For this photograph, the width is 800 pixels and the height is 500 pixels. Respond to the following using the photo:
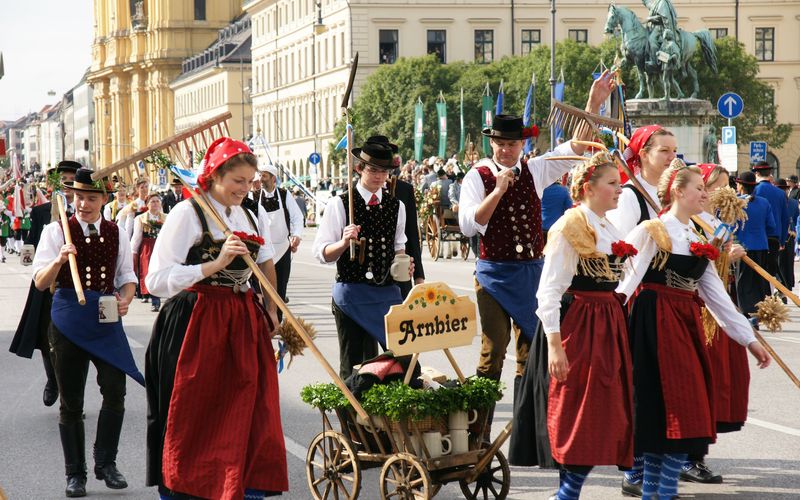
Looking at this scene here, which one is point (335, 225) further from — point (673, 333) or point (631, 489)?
point (673, 333)

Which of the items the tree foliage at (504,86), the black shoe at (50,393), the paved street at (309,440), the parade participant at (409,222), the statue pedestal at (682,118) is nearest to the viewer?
the paved street at (309,440)

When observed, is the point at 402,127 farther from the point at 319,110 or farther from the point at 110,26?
the point at 110,26

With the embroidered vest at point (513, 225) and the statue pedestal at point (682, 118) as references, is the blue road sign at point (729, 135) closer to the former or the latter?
the statue pedestal at point (682, 118)

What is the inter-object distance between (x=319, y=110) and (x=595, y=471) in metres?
Answer: 86.0

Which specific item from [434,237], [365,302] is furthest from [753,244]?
[434,237]

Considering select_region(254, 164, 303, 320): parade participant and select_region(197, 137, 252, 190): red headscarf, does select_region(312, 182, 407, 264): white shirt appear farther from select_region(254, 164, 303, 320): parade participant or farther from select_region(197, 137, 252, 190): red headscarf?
select_region(254, 164, 303, 320): parade participant

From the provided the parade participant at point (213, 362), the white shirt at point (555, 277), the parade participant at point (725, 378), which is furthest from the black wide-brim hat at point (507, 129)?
the parade participant at point (213, 362)

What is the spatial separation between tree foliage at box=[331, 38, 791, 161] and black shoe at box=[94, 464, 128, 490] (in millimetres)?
63960

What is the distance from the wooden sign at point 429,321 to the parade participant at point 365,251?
1048 mm

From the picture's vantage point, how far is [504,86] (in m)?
74.2

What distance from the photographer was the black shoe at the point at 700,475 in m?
7.72

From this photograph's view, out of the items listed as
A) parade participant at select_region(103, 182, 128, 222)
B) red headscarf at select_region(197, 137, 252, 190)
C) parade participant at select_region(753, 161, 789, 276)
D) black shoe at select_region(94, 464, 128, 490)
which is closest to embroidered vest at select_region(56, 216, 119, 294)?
black shoe at select_region(94, 464, 128, 490)

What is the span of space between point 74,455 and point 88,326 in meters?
0.72

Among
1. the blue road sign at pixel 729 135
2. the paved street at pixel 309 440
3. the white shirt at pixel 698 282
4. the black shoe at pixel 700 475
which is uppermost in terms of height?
the blue road sign at pixel 729 135
